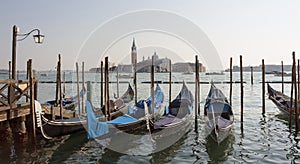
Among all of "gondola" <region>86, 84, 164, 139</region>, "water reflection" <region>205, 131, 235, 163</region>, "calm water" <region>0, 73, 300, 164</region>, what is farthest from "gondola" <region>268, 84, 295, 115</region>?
"gondola" <region>86, 84, 164, 139</region>

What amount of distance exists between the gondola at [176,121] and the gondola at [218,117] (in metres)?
0.74

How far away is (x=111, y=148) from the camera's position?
746 cm

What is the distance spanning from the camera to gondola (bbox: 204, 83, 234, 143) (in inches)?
287

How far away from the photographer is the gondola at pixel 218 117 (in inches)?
287

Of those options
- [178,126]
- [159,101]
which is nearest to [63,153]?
[178,126]

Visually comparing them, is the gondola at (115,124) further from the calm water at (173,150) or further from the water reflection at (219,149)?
the water reflection at (219,149)

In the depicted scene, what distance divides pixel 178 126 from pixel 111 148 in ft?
7.37

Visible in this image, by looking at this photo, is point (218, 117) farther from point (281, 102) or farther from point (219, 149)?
point (281, 102)

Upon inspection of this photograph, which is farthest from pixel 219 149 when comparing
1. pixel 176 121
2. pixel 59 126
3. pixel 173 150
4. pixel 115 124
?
pixel 59 126

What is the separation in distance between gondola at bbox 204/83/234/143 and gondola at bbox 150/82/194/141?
0.74 metres

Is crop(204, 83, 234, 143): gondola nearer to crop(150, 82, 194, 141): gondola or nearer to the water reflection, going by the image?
the water reflection

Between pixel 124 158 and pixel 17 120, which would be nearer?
pixel 124 158

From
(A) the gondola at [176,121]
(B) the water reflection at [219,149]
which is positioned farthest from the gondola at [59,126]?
(B) the water reflection at [219,149]

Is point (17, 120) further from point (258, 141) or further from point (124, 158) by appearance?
point (258, 141)
